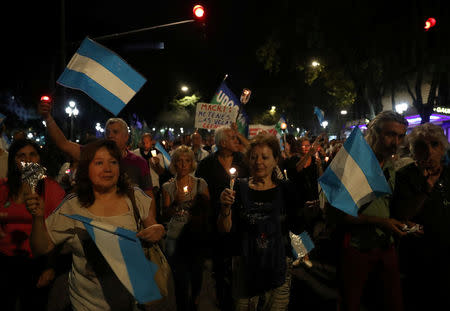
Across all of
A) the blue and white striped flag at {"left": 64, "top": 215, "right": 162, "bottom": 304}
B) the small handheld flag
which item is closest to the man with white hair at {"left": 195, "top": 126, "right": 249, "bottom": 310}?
the small handheld flag

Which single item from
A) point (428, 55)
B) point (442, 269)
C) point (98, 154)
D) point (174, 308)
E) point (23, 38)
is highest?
point (23, 38)

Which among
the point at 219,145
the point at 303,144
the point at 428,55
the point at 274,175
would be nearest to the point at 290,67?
the point at 428,55

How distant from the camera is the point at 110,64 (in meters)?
4.45

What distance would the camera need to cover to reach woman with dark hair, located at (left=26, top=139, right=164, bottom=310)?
94.2 inches

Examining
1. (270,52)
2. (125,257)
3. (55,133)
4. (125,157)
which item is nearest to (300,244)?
(125,257)

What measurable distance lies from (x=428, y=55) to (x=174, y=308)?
15948 mm

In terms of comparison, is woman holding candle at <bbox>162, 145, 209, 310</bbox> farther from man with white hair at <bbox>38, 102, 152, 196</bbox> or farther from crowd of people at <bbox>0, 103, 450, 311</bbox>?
man with white hair at <bbox>38, 102, 152, 196</bbox>

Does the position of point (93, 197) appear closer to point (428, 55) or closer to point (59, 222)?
point (59, 222)

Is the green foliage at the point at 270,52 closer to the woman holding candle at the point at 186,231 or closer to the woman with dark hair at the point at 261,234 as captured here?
the woman holding candle at the point at 186,231

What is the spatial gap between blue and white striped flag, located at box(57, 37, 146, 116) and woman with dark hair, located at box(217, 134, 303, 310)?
2279mm

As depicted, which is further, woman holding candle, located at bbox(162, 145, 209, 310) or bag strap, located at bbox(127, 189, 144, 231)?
woman holding candle, located at bbox(162, 145, 209, 310)

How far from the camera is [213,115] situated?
27.9 feet

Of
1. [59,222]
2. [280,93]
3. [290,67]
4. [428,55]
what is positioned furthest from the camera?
[280,93]

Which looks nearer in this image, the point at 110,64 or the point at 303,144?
the point at 110,64
